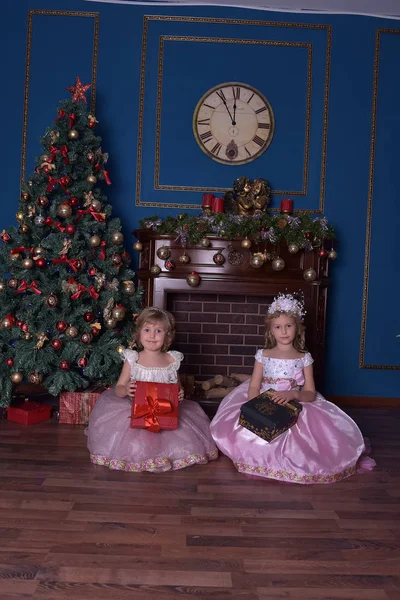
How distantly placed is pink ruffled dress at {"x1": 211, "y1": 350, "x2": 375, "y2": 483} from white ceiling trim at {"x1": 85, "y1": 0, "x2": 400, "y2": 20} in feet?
12.0

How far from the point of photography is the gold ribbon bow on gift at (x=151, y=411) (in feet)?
11.3

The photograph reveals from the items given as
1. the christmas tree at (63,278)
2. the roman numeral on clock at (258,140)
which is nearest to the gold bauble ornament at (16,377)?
the christmas tree at (63,278)

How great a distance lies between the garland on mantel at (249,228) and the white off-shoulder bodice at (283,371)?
1381 mm

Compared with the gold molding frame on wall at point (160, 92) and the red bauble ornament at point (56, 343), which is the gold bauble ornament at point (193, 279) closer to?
the gold molding frame on wall at point (160, 92)

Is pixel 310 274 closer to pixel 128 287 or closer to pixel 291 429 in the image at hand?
pixel 128 287

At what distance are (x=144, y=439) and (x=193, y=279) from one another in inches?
71.4

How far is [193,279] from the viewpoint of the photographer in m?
4.94

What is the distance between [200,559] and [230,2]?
4848 millimetres

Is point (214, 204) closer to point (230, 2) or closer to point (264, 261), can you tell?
point (264, 261)

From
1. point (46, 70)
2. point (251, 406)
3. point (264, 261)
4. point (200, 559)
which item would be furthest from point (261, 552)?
point (46, 70)

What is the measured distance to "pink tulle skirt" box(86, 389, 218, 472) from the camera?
341 cm

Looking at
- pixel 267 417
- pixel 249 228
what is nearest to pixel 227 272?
pixel 249 228

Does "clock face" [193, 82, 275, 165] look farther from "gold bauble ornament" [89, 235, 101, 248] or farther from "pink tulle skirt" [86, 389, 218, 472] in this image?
"pink tulle skirt" [86, 389, 218, 472]

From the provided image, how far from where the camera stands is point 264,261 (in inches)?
195
